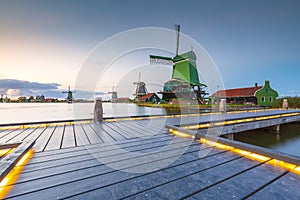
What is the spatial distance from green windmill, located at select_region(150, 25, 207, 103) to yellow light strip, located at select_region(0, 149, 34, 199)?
49.4 feet

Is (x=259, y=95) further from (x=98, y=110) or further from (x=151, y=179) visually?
(x=151, y=179)

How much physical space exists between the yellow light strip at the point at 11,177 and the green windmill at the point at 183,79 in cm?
1504

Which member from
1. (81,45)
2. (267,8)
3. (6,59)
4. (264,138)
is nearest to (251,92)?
(267,8)

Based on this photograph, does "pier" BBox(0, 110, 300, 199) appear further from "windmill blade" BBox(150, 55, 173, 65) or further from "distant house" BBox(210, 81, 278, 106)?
"distant house" BBox(210, 81, 278, 106)

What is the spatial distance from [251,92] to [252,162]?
67.7 ft

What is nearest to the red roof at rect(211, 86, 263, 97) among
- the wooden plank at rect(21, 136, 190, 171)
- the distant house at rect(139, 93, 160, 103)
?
the distant house at rect(139, 93, 160, 103)

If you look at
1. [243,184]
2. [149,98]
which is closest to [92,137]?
[243,184]

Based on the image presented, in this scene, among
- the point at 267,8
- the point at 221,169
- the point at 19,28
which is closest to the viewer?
the point at 221,169

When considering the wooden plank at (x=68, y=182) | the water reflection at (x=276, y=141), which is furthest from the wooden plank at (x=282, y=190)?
the water reflection at (x=276, y=141)

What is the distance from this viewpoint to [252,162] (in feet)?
4.98

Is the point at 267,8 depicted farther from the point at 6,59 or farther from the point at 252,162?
the point at 6,59

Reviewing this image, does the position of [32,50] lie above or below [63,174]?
above

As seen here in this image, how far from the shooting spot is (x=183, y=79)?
16.6m

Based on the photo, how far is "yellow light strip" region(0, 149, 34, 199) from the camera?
1015mm
